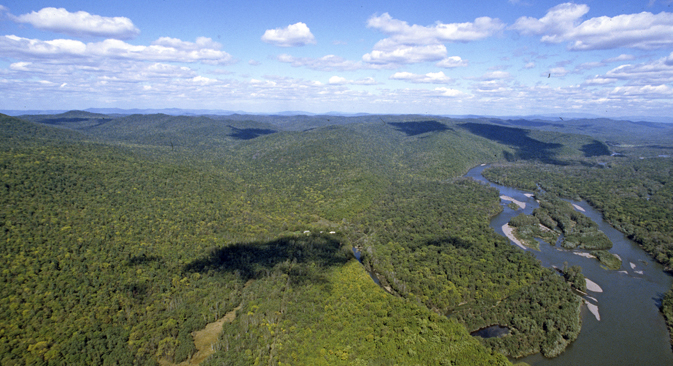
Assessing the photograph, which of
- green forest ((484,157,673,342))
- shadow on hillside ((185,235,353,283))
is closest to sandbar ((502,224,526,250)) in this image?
green forest ((484,157,673,342))

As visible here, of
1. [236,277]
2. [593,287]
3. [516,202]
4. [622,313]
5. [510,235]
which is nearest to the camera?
[622,313]

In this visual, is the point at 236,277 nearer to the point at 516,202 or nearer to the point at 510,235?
the point at 510,235

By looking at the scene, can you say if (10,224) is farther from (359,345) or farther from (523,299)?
(523,299)

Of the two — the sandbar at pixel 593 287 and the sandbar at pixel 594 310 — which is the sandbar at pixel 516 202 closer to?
the sandbar at pixel 593 287

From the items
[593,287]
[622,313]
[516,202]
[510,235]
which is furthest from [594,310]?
[516,202]

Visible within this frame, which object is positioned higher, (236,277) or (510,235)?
(236,277)

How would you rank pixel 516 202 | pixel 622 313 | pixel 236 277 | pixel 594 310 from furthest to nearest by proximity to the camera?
pixel 516 202
pixel 236 277
pixel 594 310
pixel 622 313

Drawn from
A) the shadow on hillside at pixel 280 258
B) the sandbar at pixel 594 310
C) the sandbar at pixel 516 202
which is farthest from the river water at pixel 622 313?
the shadow on hillside at pixel 280 258

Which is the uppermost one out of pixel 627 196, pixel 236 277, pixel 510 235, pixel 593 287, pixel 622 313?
pixel 627 196
